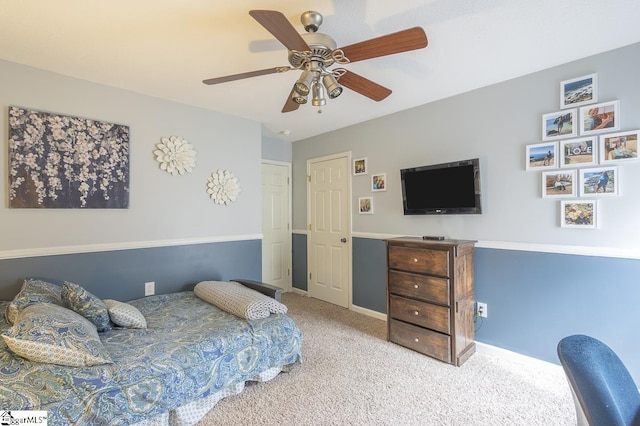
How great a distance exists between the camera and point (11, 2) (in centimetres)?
164

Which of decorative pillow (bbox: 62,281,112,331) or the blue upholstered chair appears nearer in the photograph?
the blue upholstered chair

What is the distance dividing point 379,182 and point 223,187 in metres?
1.82

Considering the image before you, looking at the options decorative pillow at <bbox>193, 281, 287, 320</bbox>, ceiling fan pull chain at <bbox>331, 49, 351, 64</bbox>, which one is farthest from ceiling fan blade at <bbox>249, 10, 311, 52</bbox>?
decorative pillow at <bbox>193, 281, 287, 320</bbox>

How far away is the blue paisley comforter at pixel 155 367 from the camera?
138 centimetres

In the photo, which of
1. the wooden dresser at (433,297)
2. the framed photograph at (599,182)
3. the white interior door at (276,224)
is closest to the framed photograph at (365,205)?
the wooden dresser at (433,297)

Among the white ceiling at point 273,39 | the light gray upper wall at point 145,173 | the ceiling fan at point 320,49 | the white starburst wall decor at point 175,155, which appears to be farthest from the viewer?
the white starburst wall decor at point 175,155

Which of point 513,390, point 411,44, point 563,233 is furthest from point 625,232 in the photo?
point 411,44

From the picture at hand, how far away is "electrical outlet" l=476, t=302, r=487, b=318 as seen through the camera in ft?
9.12

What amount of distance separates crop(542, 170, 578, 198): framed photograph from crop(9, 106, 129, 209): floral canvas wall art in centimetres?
363

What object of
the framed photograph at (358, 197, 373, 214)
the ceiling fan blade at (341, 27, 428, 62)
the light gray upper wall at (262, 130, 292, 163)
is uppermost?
the light gray upper wall at (262, 130, 292, 163)

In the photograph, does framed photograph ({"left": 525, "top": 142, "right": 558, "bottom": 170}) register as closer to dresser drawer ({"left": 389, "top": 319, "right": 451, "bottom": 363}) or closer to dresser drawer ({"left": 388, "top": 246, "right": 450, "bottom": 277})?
dresser drawer ({"left": 388, "top": 246, "right": 450, "bottom": 277})

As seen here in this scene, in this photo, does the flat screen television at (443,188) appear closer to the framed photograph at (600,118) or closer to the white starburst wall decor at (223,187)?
the framed photograph at (600,118)

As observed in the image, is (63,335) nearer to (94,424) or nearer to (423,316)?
(94,424)

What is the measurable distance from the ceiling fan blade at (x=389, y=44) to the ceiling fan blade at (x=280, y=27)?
0.25m
